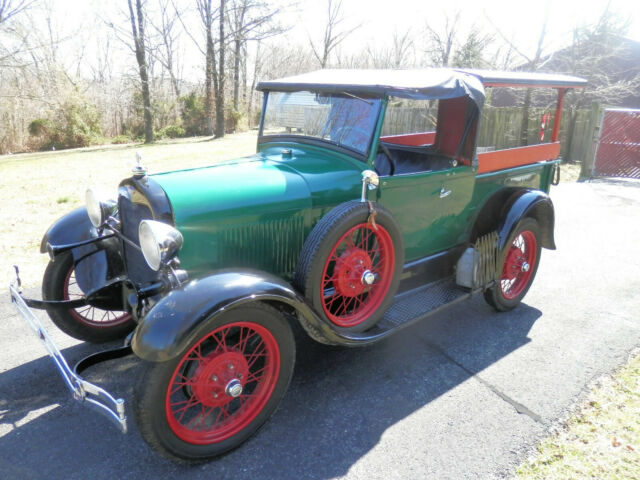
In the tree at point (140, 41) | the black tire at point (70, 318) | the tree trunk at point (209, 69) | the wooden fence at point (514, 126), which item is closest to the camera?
the black tire at point (70, 318)

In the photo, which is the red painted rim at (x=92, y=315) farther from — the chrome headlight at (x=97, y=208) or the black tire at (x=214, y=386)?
the black tire at (x=214, y=386)

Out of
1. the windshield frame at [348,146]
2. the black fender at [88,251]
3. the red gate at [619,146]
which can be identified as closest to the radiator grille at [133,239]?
the black fender at [88,251]

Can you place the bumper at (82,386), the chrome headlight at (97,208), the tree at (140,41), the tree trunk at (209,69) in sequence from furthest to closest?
the tree trunk at (209,69) < the tree at (140,41) < the chrome headlight at (97,208) < the bumper at (82,386)

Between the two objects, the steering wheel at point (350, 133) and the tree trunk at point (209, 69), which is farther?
the tree trunk at point (209, 69)

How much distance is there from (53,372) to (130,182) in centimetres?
143

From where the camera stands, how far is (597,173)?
1104 cm

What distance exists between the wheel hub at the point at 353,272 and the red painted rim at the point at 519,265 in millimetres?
1662

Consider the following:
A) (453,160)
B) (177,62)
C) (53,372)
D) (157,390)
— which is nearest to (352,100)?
(453,160)

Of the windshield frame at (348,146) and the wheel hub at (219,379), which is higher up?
the windshield frame at (348,146)

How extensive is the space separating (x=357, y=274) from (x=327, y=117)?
1177mm

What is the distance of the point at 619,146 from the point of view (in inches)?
428

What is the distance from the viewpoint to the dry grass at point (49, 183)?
523 cm

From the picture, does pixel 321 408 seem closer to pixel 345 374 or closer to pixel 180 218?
pixel 345 374

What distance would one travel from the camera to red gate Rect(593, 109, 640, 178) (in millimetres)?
10727
